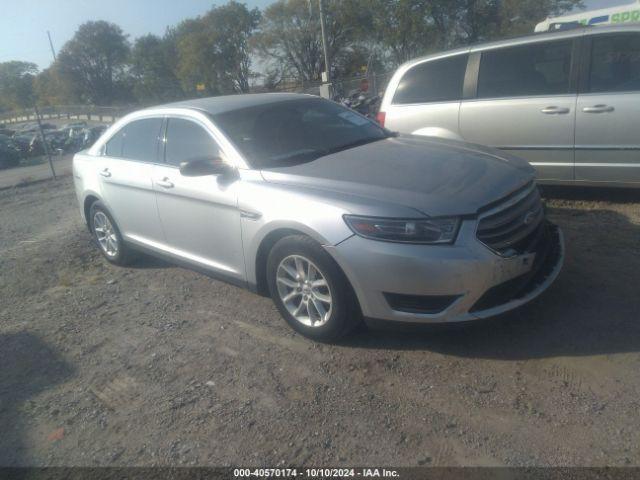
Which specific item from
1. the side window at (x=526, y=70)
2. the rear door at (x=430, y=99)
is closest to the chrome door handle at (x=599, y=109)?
the side window at (x=526, y=70)

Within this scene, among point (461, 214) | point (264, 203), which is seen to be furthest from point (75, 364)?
point (461, 214)

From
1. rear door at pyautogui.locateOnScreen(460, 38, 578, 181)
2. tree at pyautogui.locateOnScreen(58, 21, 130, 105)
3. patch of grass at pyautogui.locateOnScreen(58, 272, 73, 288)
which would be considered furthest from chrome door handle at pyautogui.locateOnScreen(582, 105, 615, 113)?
tree at pyautogui.locateOnScreen(58, 21, 130, 105)

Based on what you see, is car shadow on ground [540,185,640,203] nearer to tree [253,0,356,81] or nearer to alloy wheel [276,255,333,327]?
alloy wheel [276,255,333,327]

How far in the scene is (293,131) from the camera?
4.20 m

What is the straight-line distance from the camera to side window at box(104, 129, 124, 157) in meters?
5.12

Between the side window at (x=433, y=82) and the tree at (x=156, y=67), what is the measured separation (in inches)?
2115

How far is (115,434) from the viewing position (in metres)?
2.90

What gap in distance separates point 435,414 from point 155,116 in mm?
3525

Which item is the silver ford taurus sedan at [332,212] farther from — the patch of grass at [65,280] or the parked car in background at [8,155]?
the parked car in background at [8,155]

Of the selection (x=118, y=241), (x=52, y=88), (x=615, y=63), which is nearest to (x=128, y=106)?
(x=52, y=88)

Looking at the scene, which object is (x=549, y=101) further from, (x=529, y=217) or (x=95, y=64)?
(x=95, y=64)

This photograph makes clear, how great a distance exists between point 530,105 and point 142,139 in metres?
3.88

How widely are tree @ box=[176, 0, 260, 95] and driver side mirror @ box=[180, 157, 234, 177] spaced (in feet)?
164

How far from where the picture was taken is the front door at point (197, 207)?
12.4 ft
